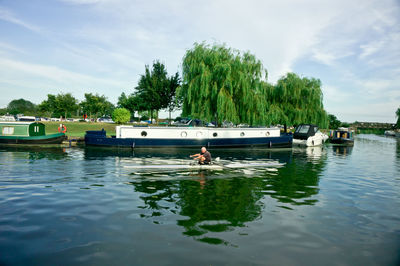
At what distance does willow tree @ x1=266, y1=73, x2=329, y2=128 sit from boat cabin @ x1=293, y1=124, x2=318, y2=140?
2.70 meters

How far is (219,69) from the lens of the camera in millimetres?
31188

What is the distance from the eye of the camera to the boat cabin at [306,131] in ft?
127

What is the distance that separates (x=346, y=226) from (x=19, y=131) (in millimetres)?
33192

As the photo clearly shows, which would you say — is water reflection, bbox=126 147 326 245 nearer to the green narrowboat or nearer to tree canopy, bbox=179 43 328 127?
tree canopy, bbox=179 43 328 127

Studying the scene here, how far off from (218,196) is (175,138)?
19406mm

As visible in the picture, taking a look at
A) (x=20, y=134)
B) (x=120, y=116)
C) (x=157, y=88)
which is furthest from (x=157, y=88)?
(x=20, y=134)

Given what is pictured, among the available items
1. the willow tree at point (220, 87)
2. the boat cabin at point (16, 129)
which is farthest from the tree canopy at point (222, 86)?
the boat cabin at point (16, 129)

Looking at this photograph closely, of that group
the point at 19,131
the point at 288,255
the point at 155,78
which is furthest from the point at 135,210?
the point at 155,78

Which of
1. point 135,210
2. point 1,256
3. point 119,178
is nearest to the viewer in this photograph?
point 1,256

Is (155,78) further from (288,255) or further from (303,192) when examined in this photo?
(288,255)

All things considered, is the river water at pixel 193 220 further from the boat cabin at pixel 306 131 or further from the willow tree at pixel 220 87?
the boat cabin at pixel 306 131

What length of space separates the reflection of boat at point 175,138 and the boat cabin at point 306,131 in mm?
10420

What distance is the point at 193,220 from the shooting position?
318 inches

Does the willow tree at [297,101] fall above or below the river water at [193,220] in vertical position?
above
